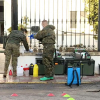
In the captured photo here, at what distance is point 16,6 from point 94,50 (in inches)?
138

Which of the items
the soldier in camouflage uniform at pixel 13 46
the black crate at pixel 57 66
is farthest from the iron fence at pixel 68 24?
the soldier in camouflage uniform at pixel 13 46

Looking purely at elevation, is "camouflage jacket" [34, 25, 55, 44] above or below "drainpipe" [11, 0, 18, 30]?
below

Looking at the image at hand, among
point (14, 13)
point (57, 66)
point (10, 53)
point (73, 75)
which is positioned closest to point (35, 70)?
point (57, 66)

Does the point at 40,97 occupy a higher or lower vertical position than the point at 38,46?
lower

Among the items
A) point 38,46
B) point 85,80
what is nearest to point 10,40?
point 38,46

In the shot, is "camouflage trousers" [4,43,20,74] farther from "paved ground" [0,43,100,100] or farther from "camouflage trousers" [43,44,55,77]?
"camouflage trousers" [43,44,55,77]

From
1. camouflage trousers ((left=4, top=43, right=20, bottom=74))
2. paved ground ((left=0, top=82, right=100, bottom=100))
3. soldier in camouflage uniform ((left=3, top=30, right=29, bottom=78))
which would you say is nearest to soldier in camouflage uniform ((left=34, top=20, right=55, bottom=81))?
paved ground ((left=0, top=82, right=100, bottom=100))

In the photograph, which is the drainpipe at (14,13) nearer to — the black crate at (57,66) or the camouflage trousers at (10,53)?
the camouflage trousers at (10,53)

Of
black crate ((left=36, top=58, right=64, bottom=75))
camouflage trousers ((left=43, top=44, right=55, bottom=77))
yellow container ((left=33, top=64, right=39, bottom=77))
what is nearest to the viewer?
camouflage trousers ((left=43, top=44, right=55, bottom=77))

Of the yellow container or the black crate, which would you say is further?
the black crate

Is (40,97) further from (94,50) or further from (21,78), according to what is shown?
(94,50)

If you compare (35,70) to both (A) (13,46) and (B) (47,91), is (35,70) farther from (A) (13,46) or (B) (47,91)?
(B) (47,91)

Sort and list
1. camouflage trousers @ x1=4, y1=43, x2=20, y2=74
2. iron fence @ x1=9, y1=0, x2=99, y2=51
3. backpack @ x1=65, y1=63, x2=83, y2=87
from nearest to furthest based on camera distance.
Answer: backpack @ x1=65, y1=63, x2=83, y2=87 < camouflage trousers @ x1=4, y1=43, x2=20, y2=74 < iron fence @ x1=9, y1=0, x2=99, y2=51

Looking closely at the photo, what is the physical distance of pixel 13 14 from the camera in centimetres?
898
